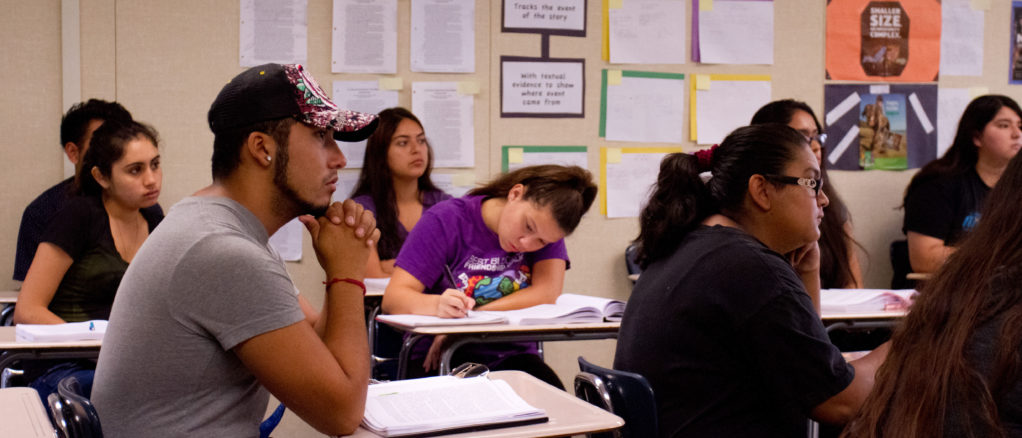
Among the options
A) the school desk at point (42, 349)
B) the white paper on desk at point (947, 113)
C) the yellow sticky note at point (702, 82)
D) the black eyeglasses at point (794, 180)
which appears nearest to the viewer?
the black eyeglasses at point (794, 180)

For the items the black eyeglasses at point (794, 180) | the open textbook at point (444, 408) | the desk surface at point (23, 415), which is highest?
the black eyeglasses at point (794, 180)

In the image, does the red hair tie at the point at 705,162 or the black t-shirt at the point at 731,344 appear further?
the red hair tie at the point at 705,162

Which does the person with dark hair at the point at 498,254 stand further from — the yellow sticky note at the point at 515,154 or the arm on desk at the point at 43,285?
the yellow sticky note at the point at 515,154

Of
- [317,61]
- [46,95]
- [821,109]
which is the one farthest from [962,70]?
[46,95]

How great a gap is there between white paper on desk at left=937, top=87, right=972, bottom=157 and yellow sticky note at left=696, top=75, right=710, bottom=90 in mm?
1375

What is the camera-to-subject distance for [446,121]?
4.32 metres

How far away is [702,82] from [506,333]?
246cm

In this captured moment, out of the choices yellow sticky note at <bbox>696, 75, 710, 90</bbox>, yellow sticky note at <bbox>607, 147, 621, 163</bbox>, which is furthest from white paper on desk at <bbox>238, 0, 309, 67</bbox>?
yellow sticky note at <bbox>696, 75, 710, 90</bbox>

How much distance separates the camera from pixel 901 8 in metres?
4.87

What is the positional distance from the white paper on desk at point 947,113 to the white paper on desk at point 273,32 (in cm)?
343

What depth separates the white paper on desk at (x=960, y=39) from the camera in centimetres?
491

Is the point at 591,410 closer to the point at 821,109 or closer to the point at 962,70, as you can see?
the point at 821,109

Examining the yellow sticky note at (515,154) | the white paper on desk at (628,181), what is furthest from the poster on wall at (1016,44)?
the yellow sticky note at (515,154)

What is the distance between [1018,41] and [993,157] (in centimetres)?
126
